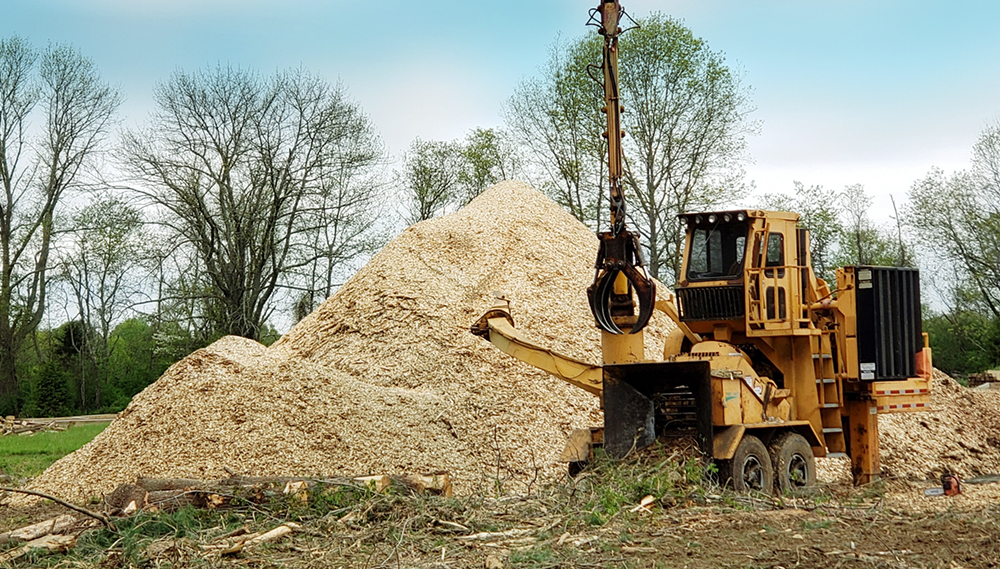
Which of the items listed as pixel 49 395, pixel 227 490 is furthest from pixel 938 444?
pixel 49 395

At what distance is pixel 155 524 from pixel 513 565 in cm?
307

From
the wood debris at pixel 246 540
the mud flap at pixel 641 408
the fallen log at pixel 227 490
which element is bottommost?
the wood debris at pixel 246 540

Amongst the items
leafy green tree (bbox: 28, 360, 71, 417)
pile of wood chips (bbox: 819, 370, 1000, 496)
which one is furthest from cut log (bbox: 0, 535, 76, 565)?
leafy green tree (bbox: 28, 360, 71, 417)

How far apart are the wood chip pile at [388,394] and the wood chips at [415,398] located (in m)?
0.03

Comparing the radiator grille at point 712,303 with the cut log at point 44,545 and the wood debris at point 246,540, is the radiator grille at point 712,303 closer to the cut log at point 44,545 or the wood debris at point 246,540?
the wood debris at point 246,540

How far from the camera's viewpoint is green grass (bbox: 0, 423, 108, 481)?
608 inches

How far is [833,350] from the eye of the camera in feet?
34.1

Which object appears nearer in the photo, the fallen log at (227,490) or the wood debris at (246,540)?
the wood debris at (246,540)

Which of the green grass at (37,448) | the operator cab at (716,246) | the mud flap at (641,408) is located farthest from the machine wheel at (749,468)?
the green grass at (37,448)

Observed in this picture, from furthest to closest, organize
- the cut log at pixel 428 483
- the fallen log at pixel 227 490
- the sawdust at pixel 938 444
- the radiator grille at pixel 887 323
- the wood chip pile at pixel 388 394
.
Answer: the sawdust at pixel 938 444 < the wood chip pile at pixel 388 394 < the radiator grille at pixel 887 323 < the cut log at pixel 428 483 < the fallen log at pixel 227 490

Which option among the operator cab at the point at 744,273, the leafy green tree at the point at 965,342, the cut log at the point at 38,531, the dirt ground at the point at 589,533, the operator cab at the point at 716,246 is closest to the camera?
the dirt ground at the point at 589,533

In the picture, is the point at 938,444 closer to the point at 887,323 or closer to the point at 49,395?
the point at 887,323

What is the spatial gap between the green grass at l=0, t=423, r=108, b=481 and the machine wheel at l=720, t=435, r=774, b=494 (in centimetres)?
1030

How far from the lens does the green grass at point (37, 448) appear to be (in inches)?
608
